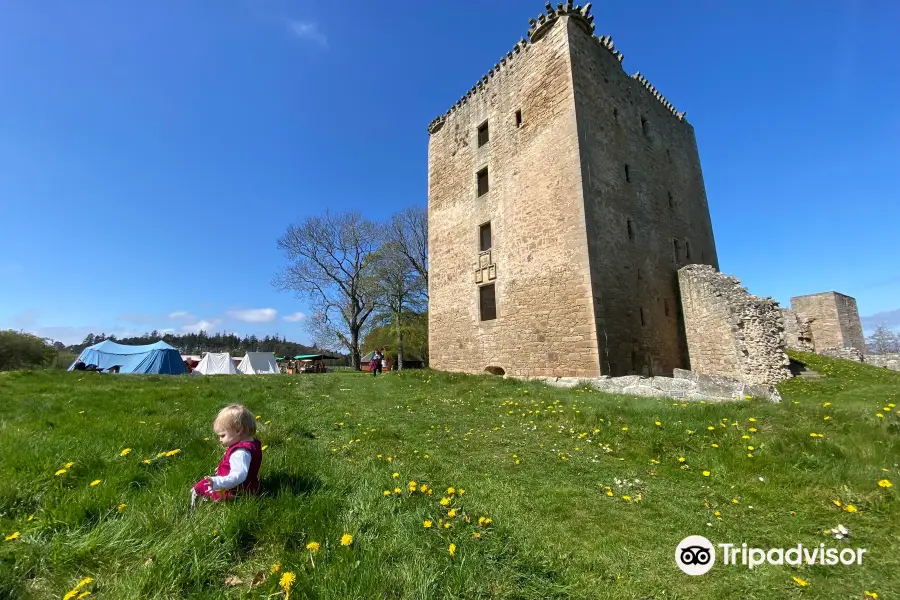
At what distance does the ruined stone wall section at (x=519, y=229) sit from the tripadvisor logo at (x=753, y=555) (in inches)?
317

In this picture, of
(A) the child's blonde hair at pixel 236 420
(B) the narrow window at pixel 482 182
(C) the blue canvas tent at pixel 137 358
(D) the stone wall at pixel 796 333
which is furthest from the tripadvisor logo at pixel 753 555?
(C) the blue canvas tent at pixel 137 358

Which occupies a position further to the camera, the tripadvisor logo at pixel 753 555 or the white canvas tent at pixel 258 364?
the white canvas tent at pixel 258 364

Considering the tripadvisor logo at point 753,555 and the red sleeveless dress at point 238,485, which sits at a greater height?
the red sleeveless dress at point 238,485

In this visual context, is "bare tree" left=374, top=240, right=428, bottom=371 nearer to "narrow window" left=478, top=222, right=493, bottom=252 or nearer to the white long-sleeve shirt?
"narrow window" left=478, top=222, right=493, bottom=252

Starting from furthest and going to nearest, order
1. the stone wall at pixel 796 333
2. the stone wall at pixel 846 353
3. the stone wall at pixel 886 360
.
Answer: the stone wall at pixel 796 333 < the stone wall at pixel 846 353 < the stone wall at pixel 886 360

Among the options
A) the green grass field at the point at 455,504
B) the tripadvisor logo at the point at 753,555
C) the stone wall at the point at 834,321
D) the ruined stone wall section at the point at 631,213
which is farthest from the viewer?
the stone wall at the point at 834,321

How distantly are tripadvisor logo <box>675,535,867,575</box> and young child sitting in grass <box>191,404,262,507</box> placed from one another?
3219 millimetres

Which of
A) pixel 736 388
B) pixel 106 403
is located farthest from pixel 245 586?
pixel 736 388

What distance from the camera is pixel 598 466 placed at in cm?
462

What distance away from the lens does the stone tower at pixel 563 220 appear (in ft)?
38.9

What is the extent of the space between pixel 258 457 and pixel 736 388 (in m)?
8.82

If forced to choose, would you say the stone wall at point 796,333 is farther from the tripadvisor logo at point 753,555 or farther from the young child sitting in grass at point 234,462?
the young child sitting in grass at point 234,462

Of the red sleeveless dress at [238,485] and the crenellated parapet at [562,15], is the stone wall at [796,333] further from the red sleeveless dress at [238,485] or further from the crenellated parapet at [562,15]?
the red sleeveless dress at [238,485]

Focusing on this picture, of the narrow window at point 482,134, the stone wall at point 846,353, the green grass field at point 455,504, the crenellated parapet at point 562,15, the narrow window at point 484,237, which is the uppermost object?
the crenellated parapet at point 562,15
